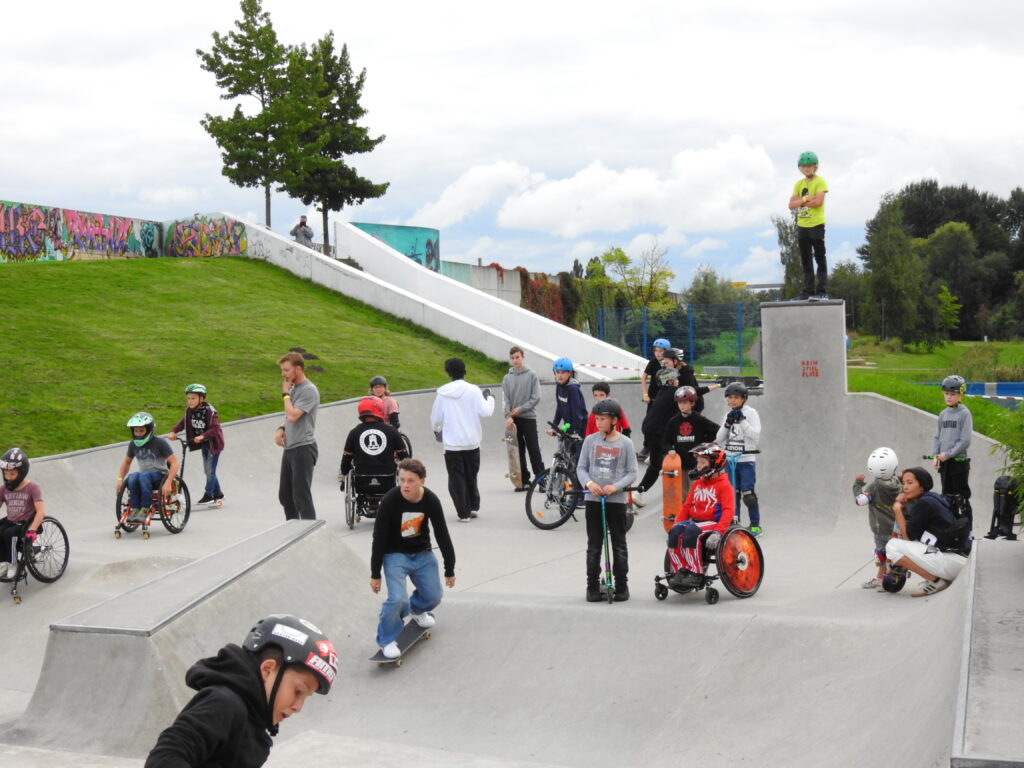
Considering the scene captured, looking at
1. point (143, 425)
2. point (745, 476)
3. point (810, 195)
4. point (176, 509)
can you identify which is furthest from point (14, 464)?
point (810, 195)

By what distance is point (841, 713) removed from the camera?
233 inches

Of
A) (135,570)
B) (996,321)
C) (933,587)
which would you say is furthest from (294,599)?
(996,321)

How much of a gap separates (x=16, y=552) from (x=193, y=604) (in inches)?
131

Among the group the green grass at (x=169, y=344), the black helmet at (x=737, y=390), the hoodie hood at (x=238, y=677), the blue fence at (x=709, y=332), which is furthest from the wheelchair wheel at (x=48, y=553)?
the blue fence at (x=709, y=332)

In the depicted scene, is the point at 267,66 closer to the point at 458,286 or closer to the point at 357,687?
the point at 458,286

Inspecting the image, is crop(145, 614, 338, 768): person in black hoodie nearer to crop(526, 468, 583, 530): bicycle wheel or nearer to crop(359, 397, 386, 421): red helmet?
crop(359, 397, 386, 421): red helmet

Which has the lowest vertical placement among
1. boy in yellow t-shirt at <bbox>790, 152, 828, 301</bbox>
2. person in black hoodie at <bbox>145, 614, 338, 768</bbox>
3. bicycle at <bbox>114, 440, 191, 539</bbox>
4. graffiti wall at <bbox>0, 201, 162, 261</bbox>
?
bicycle at <bbox>114, 440, 191, 539</bbox>

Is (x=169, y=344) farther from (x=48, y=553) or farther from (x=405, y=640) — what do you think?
(x=405, y=640)

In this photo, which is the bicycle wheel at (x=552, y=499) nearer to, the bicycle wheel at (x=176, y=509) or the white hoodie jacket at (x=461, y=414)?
the white hoodie jacket at (x=461, y=414)

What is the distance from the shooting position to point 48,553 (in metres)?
9.55

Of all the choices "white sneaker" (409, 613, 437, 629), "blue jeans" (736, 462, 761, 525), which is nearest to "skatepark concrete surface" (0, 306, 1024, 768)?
"white sneaker" (409, 613, 437, 629)

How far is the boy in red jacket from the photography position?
25.3 feet

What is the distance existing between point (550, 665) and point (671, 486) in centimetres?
335

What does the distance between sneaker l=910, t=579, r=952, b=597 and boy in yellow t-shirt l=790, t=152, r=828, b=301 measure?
5.20 meters
